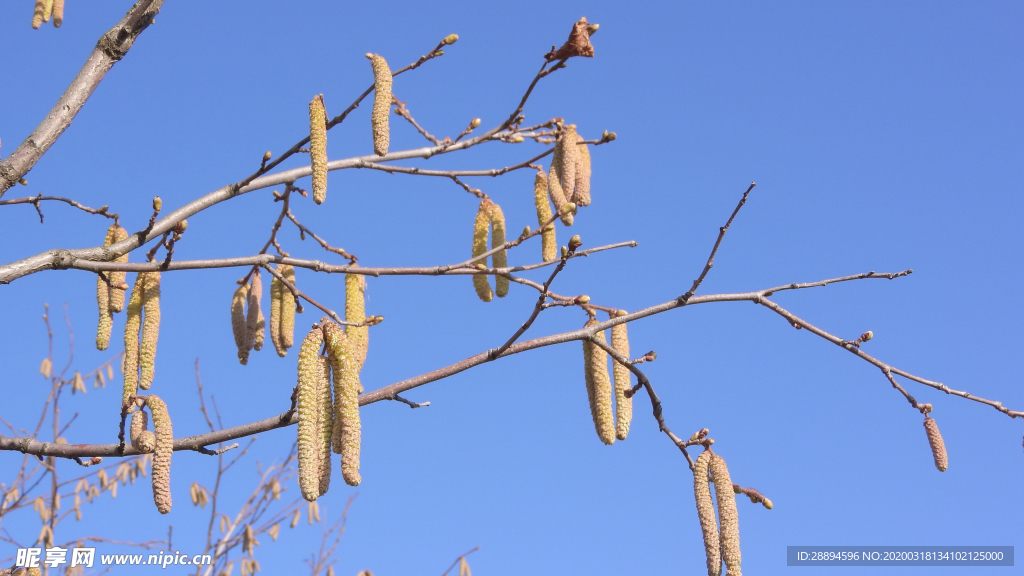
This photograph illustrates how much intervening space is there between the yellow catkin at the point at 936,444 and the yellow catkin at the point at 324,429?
2.42 metres

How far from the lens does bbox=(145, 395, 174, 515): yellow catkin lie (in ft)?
8.64

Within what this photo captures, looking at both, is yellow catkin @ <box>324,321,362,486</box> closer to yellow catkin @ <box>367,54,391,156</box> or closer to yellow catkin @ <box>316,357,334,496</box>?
yellow catkin @ <box>316,357,334,496</box>

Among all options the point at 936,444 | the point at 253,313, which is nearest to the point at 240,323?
the point at 253,313

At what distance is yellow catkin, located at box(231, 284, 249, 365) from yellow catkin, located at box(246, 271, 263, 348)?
0.07 feet

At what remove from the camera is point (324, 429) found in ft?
7.84

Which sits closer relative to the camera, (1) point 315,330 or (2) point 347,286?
(1) point 315,330

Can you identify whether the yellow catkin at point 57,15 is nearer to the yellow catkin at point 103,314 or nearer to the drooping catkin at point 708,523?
the yellow catkin at point 103,314

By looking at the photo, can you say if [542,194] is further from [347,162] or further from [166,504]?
[166,504]

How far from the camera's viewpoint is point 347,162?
4.30m

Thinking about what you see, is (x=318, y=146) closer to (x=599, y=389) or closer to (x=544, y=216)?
(x=544, y=216)

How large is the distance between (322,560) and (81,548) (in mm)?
1699

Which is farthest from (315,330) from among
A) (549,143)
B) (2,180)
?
(549,143)

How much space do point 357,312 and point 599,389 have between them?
106 centimetres

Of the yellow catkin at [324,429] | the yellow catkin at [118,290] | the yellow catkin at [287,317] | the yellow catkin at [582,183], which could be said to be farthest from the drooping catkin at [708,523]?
the yellow catkin at [118,290]
